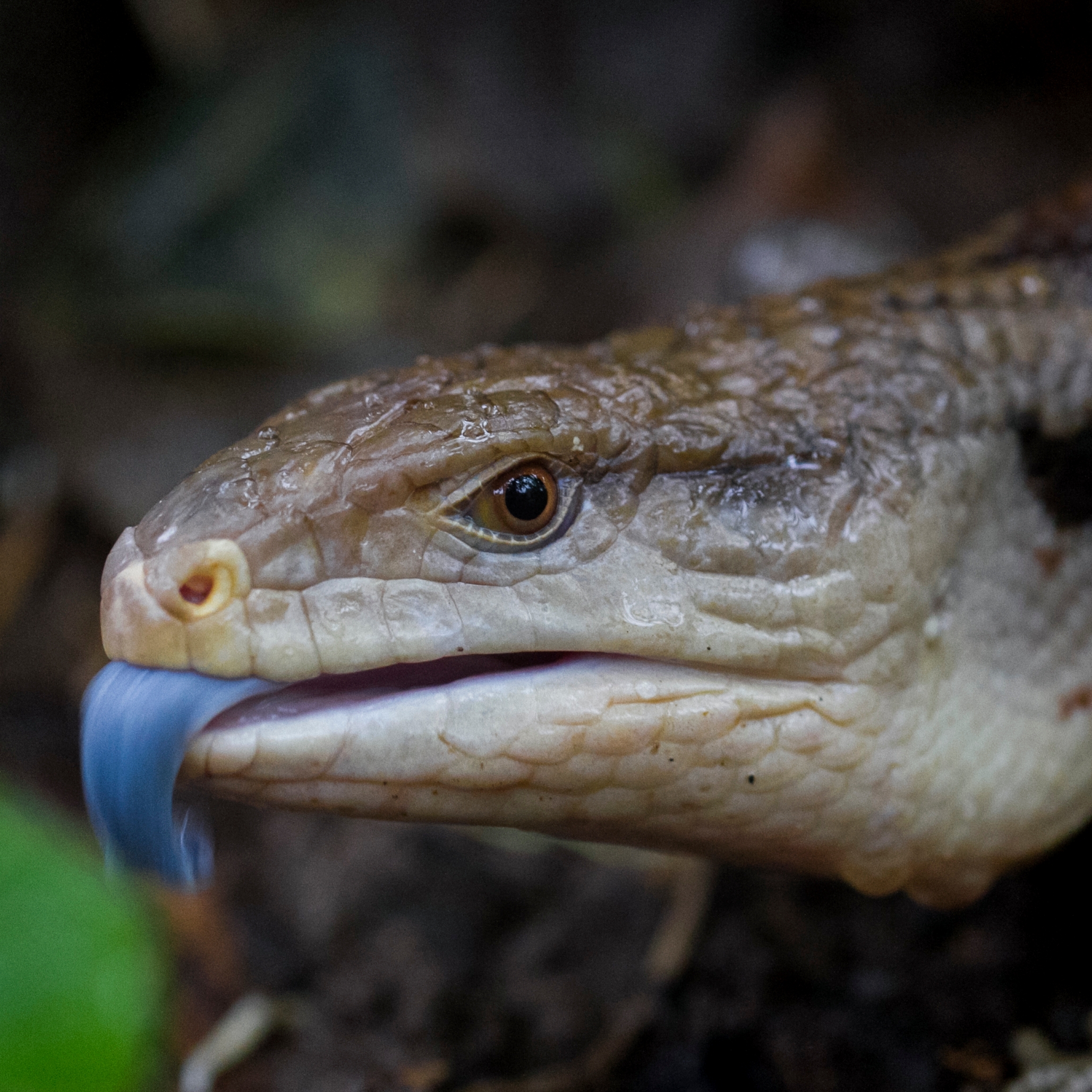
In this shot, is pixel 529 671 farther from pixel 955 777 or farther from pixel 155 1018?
pixel 955 777

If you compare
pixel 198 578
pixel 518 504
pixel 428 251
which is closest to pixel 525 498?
pixel 518 504

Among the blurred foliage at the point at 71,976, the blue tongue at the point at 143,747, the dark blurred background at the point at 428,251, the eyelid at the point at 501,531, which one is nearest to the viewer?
the blurred foliage at the point at 71,976

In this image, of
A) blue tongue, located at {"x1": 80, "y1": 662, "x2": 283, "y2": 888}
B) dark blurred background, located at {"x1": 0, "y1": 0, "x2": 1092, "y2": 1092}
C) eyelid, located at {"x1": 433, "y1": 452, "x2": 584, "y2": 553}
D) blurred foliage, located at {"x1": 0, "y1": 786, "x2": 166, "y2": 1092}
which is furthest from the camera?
dark blurred background, located at {"x1": 0, "y1": 0, "x2": 1092, "y2": 1092}

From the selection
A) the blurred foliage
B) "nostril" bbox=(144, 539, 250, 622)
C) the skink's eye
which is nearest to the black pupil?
the skink's eye

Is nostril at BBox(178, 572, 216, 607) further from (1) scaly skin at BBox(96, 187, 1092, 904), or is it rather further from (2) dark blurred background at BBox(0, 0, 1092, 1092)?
(2) dark blurred background at BBox(0, 0, 1092, 1092)

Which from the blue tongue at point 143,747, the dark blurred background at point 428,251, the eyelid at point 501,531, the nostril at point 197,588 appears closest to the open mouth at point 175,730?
the blue tongue at point 143,747

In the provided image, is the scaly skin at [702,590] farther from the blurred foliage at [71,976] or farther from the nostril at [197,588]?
the blurred foliage at [71,976]

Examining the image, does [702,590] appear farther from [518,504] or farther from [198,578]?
[198,578]
